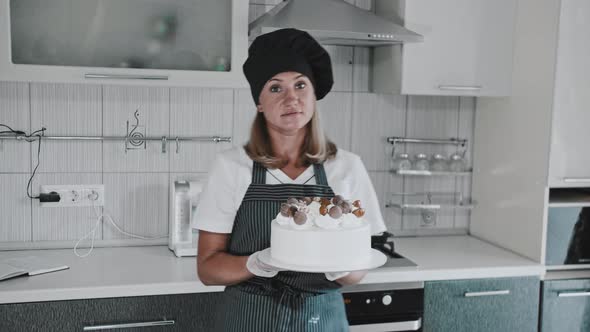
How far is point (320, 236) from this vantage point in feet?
4.90

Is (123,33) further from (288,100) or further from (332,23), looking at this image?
(288,100)

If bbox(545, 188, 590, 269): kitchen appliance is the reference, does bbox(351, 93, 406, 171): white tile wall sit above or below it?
above

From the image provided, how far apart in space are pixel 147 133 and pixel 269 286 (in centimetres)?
105

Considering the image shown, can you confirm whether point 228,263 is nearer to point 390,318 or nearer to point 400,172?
point 390,318

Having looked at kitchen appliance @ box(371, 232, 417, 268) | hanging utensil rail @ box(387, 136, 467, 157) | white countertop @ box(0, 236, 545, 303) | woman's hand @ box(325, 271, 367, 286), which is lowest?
white countertop @ box(0, 236, 545, 303)

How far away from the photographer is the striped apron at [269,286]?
1.71 metres

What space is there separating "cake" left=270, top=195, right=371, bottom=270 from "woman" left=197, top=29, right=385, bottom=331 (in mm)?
156

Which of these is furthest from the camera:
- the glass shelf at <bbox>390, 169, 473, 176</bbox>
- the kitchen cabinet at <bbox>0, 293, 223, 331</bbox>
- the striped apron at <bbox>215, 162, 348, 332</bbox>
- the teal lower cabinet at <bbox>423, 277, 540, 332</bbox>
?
the glass shelf at <bbox>390, 169, 473, 176</bbox>

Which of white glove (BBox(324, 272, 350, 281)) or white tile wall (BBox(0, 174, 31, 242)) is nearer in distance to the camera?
white glove (BBox(324, 272, 350, 281))

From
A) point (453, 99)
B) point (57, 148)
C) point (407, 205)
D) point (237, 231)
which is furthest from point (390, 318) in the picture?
point (57, 148)

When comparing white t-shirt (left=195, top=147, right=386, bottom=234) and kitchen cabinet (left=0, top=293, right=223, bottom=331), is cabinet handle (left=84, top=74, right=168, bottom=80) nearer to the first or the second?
white t-shirt (left=195, top=147, right=386, bottom=234)

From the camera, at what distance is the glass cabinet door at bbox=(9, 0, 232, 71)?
6.91ft

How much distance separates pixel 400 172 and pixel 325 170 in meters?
0.98

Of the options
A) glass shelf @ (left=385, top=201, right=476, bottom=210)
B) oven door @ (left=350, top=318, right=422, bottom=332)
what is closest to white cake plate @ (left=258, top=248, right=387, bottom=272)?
oven door @ (left=350, top=318, right=422, bottom=332)
